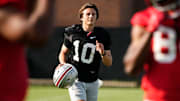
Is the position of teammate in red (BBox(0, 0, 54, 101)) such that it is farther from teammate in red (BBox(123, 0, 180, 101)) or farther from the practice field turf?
the practice field turf

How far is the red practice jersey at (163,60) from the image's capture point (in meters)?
2.72

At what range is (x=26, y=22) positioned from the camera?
6.93 ft

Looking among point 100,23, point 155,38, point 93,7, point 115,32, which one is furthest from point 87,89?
point 100,23

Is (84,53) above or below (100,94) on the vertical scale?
above

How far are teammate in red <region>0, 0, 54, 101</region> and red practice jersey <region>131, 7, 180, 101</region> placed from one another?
77 cm

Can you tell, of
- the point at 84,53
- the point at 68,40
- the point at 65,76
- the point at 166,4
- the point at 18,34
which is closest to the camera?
the point at 18,34

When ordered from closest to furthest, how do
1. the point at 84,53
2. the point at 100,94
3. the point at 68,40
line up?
the point at 84,53 → the point at 68,40 → the point at 100,94

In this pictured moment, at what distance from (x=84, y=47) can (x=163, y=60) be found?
3619 millimetres

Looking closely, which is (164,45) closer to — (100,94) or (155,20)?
(155,20)

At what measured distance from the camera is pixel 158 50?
9.10 feet

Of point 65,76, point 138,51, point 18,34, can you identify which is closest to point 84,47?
point 65,76

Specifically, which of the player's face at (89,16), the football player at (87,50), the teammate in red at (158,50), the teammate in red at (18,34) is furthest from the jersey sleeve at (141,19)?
the player's face at (89,16)

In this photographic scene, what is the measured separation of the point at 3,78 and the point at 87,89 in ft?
12.1

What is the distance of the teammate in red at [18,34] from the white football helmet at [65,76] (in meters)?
3.27
